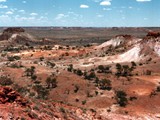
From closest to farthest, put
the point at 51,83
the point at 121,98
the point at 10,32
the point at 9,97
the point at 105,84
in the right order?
the point at 9,97, the point at 121,98, the point at 105,84, the point at 51,83, the point at 10,32

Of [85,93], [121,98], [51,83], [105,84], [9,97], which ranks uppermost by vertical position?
[9,97]

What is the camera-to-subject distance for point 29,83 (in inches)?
1537

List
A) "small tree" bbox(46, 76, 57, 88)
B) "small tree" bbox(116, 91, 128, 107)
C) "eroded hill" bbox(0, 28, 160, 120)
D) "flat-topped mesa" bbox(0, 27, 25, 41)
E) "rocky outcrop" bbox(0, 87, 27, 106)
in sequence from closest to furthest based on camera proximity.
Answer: "rocky outcrop" bbox(0, 87, 27, 106) < "eroded hill" bbox(0, 28, 160, 120) < "small tree" bbox(116, 91, 128, 107) < "small tree" bbox(46, 76, 57, 88) < "flat-topped mesa" bbox(0, 27, 25, 41)

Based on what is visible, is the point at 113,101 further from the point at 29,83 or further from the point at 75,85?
the point at 29,83

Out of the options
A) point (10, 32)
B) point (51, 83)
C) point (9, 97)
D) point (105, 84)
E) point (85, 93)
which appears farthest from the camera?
point (10, 32)

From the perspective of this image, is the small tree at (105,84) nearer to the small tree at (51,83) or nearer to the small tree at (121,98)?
the small tree at (121,98)

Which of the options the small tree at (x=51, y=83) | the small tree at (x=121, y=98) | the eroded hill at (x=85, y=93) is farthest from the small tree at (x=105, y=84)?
the small tree at (x=51, y=83)

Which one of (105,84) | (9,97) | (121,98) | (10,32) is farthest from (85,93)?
(10,32)

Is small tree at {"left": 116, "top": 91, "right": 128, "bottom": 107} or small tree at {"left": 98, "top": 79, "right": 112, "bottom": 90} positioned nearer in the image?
small tree at {"left": 116, "top": 91, "right": 128, "bottom": 107}

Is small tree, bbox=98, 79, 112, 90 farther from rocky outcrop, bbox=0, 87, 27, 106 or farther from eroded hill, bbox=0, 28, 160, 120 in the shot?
rocky outcrop, bbox=0, 87, 27, 106

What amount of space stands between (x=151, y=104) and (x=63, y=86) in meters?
9.80

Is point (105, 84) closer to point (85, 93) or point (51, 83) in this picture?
point (85, 93)

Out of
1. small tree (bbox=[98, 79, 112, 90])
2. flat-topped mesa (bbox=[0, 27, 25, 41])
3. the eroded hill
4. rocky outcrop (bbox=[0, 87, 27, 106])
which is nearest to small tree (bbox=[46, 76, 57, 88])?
the eroded hill

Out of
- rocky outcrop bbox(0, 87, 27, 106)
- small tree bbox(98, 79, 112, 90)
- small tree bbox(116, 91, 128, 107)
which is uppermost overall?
rocky outcrop bbox(0, 87, 27, 106)
